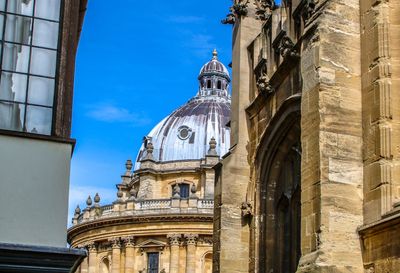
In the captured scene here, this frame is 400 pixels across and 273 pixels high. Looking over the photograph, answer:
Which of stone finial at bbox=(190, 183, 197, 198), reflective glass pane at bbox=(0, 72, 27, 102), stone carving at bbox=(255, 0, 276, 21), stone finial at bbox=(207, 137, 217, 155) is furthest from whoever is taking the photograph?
stone finial at bbox=(207, 137, 217, 155)

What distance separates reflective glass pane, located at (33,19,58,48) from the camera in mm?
12336

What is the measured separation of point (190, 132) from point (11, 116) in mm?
57412

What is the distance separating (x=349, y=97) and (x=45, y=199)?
5188 mm

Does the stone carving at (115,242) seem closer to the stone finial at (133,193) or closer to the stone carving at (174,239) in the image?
the stone finial at (133,193)

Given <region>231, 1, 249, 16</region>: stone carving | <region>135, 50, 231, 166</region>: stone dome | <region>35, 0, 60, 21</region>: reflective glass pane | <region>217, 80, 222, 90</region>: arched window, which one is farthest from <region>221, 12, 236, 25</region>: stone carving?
<region>217, 80, 222, 90</region>: arched window

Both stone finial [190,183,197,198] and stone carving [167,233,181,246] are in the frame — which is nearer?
stone carving [167,233,181,246]

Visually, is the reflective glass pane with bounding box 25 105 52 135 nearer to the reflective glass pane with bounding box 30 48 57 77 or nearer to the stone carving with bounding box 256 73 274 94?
the reflective glass pane with bounding box 30 48 57 77

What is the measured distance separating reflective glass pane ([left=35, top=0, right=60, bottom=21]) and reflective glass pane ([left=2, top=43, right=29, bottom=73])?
0.64 m

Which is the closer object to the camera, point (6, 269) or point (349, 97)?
point (6, 269)

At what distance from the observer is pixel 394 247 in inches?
475

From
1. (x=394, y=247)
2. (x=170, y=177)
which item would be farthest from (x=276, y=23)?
(x=170, y=177)

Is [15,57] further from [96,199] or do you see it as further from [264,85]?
[96,199]

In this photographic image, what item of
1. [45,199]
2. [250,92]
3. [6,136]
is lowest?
[45,199]

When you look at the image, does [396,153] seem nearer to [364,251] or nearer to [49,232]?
[364,251]
